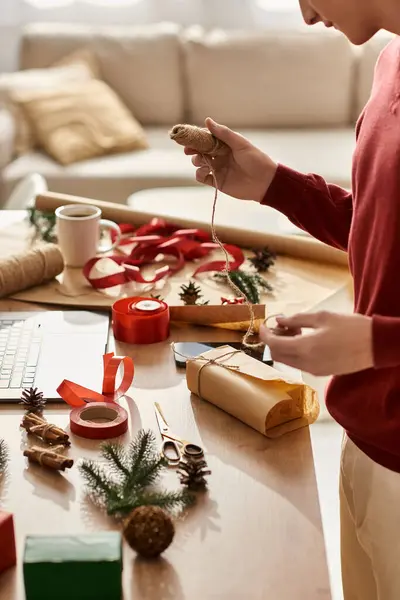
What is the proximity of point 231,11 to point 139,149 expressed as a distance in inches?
48.7

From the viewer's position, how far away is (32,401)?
1080 mm

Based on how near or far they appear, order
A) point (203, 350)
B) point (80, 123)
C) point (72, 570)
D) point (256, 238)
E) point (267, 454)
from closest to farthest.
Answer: point (72, 570), point (267, 454), point (203, 350), point (256, 238), point (80, 123)

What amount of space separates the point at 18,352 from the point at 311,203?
473 millimetres

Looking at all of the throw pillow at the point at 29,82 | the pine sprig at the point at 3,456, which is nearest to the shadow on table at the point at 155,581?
the pine sprig at the point at 3,456

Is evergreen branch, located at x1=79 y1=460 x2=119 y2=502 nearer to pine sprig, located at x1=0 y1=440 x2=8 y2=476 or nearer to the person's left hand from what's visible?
pine sprig, located at x1=0 y1=440 x2=8 y2=476

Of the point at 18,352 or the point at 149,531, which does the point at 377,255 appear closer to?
the point at 149,531

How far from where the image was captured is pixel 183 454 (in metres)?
0.97

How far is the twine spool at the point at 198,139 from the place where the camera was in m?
1.09

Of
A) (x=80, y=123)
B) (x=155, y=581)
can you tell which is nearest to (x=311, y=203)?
(x=155, y=581)

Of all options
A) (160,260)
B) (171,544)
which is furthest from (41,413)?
(160,260)

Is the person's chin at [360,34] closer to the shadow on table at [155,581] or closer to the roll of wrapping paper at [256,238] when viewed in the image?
the shadow on table at [155,581]

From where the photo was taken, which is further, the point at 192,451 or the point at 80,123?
the point at 80,123

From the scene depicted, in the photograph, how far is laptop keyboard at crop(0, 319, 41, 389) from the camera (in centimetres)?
115

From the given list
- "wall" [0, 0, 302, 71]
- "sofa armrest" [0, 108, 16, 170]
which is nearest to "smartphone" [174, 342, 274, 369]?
"sofa armrest" [0, 108, 16, 170]
